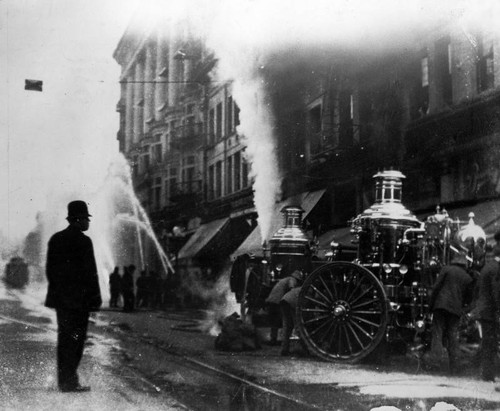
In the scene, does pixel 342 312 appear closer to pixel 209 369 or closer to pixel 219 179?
pixel 209 369

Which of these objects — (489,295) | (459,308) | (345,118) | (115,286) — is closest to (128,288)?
(115,286)

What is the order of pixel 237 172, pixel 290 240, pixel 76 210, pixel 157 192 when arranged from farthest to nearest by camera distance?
pixel 237 172 → pixel 290 240 → pixel 157 192 → pixel 76 210

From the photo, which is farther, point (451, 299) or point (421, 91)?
point (421, 91)

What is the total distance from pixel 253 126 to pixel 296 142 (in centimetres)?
183

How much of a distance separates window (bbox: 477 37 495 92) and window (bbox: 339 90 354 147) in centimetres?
245

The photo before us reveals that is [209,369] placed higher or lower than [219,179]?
lower

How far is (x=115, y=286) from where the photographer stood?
316 inches

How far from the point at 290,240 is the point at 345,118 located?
457cm

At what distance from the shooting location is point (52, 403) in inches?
214

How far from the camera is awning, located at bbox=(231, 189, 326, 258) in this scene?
12523 millimetres

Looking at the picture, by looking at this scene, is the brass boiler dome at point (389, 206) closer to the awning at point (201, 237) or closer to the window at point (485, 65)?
the awning at point (201, 237)

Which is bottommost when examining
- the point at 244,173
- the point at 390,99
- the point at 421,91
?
the point at 244,173

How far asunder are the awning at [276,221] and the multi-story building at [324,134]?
0.14 feet

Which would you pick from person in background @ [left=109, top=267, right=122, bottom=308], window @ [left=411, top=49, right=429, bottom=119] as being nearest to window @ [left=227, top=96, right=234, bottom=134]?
window @ [left=411, top=49, right=429, bottom=119]
